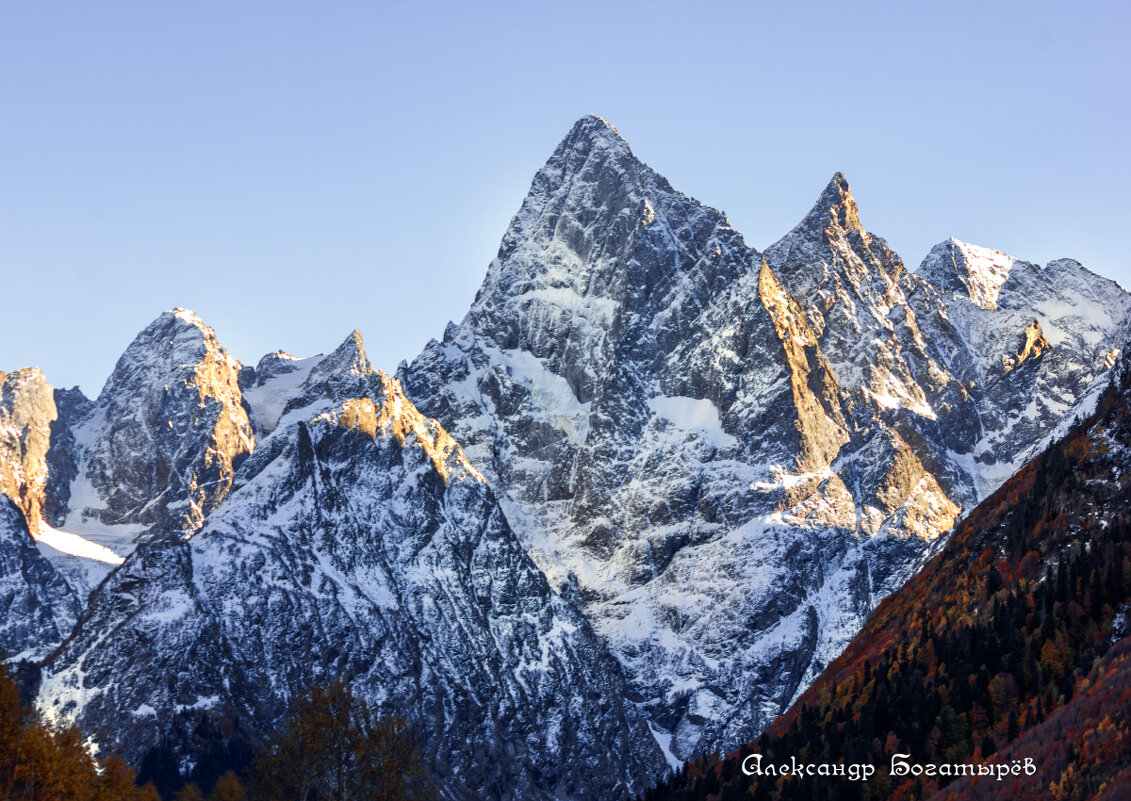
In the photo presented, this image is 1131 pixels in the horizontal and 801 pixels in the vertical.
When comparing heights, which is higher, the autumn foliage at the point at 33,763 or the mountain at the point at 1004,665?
the mountain at the point at 1004,665

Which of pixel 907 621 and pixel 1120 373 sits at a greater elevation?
pixel 1120 373

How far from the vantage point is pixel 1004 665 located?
402ft

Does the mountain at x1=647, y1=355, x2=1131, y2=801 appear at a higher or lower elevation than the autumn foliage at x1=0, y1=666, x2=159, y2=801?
higher

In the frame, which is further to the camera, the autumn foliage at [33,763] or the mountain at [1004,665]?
the mountain at [1004,665]

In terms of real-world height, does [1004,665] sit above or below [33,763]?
above

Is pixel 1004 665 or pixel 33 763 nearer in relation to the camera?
pixel 33 763

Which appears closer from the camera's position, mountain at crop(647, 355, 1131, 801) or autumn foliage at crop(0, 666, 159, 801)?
autumn foliage at crop(0, 666, 159, 801)

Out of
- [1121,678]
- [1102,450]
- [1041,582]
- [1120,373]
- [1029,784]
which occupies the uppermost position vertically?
[1120,373]

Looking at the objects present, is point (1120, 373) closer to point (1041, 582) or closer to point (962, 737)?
point (1041, 582)

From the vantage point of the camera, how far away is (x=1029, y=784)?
87375 mm

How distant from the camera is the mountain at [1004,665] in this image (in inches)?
3868

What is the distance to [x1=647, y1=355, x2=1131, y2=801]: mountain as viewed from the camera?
322 ft

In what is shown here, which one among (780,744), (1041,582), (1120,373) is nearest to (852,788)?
(780,744)

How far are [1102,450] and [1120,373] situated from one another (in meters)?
14.3
